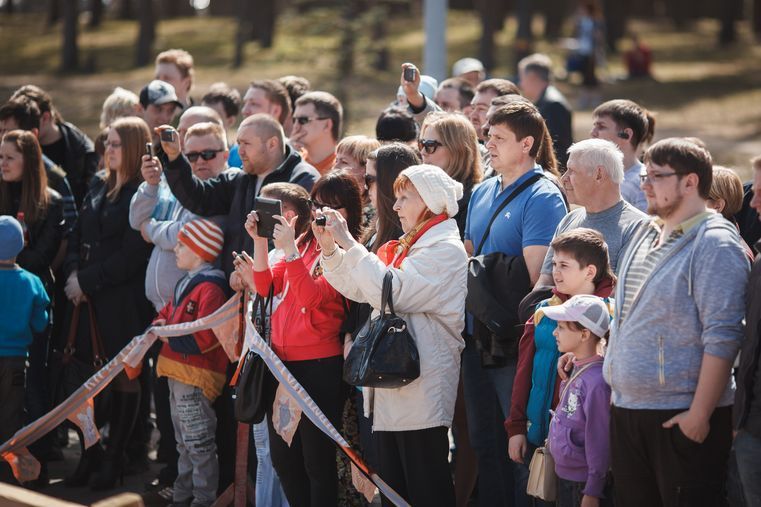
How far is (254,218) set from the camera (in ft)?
16.3

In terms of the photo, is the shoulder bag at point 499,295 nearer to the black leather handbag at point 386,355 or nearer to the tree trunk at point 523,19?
the black leather handbag at point 386,355

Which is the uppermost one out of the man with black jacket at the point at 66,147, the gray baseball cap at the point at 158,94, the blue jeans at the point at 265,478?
the gray baseball cap at the point at 158,94

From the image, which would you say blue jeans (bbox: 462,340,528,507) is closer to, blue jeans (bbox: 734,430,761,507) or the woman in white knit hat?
the woman in white knit hat

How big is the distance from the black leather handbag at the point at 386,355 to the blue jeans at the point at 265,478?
1.20 meters

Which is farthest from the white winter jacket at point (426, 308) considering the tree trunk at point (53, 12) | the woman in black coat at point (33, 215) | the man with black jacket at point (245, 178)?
the tree trunk at point (53, 12)

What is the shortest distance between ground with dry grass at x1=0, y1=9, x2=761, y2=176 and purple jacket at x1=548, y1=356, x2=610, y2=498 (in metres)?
12.8

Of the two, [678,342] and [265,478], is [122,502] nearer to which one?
[678,342]

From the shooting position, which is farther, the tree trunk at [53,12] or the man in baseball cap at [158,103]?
the tree trunk at [53,12]

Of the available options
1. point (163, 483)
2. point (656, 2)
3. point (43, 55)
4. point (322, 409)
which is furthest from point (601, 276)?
point (656, 2)

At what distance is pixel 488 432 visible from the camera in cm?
556

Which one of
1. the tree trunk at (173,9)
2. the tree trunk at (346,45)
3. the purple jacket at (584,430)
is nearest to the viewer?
the purple jacket at (584,430)

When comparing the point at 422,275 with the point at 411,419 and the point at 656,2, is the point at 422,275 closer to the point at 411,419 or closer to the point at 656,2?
the point at 411,419

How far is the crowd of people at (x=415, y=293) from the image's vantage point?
13.1 feet

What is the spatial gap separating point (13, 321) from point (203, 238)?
1358 millimetres
